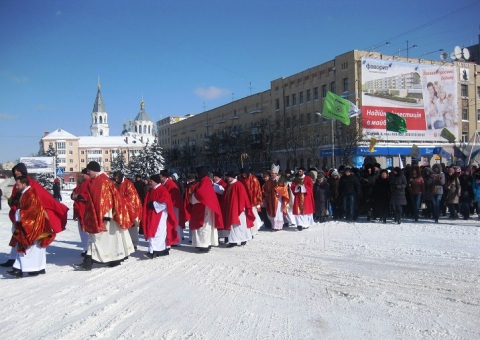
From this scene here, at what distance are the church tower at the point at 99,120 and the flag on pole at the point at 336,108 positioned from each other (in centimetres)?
13992

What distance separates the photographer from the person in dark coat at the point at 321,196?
14.7m

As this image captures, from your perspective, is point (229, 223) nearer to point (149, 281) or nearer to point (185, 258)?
point (185, 258)

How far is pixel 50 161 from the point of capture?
50.8 m

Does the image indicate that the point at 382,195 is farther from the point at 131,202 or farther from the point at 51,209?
the point at 51,209

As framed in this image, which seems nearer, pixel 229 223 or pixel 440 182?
pixel 229 223

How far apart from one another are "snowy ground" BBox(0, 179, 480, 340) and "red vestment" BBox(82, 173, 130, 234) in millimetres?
803

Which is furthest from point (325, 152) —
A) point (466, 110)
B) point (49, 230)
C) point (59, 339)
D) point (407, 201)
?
point (59, 339)

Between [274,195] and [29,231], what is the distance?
282 inches

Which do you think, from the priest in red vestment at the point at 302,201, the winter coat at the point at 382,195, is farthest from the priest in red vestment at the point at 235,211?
the winter coat at the point at 382,195

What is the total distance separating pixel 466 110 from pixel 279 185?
43670 millimetres

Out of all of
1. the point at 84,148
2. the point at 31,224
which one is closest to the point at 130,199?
the point at 31,224

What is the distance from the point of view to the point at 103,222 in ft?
26.3

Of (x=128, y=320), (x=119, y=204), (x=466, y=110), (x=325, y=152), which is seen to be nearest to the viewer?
(x=128, y=320)

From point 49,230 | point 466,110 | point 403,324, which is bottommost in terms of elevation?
point 403,324
